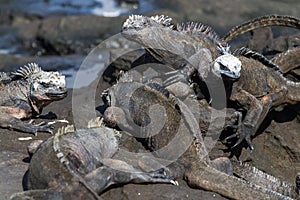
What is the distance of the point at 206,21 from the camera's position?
14008 millimetres

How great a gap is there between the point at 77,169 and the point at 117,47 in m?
7.10

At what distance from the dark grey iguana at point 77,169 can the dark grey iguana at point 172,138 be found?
0.82 ft

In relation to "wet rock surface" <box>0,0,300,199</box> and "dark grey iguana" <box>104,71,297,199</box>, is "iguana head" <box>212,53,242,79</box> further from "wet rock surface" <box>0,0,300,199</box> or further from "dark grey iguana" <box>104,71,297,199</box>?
"wet rock surface" <box>0,0,300,199</box>

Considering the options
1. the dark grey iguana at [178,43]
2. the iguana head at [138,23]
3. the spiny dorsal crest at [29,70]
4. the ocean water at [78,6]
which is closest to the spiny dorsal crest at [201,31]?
the dark grey iguana at [178,43]

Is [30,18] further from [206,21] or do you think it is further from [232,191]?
[232,191]

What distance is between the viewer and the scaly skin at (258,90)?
6891 mm

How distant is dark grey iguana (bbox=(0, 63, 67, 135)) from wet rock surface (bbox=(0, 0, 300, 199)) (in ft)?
0.35

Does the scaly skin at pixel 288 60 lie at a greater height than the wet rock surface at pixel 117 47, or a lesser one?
greater

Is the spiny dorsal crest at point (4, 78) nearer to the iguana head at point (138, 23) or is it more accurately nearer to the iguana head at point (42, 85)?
the iguana head at point (42, 85)

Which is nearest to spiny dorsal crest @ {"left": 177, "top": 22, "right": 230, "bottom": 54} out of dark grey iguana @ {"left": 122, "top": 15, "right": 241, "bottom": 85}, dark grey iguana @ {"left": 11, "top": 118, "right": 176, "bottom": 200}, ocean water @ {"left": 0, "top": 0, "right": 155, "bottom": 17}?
dark grey iguana @ {"left": 122, "top": 15, "right": 241, "bottom": 85}

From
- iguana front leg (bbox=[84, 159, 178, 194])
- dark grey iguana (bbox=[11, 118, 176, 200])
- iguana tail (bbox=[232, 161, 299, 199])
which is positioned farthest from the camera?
iguana tail (bbox=[232, 161, 299, 199])

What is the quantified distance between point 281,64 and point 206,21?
627 cm

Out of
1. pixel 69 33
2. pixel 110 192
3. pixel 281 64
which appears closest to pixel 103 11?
pixel 69 33

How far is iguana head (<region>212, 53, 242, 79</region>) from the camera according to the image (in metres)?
6.68
